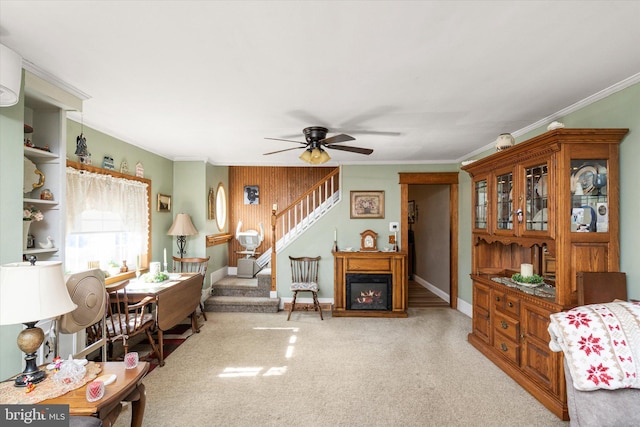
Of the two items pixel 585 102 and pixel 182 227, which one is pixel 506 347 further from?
pixel 182 227

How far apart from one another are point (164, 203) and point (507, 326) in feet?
15.5

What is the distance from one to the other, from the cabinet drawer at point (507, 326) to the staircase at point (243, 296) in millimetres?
3124

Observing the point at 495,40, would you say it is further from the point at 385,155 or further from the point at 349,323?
the point at 349,323

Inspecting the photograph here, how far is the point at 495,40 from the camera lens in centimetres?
177

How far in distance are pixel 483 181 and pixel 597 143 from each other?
121 centimetres

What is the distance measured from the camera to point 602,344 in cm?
171

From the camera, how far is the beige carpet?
2406mm

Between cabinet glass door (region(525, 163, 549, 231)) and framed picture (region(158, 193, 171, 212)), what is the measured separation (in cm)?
465

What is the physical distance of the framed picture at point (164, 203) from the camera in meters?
4.80

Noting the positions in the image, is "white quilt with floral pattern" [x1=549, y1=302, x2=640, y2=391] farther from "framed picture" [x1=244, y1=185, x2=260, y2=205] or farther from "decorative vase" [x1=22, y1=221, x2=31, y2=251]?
"framed picture" [x1=244, y1=185, x2=260, y2=205]

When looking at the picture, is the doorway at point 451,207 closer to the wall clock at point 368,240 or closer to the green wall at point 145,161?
the wall clock at point 368,240

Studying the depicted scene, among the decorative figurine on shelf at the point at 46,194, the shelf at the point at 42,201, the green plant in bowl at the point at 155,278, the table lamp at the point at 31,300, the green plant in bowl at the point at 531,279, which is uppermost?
the decorative figurine on shelf at the point at 46,194

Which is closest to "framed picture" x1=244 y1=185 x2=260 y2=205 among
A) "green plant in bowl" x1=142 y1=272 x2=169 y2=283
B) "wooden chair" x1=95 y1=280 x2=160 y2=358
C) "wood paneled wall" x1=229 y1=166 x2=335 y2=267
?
"wood paneled wall" x1=229 y1=166 x2=335 y2=267

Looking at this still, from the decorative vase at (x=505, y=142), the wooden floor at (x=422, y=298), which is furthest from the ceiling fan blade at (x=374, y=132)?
the wooden floor at (x=422, y=298)
